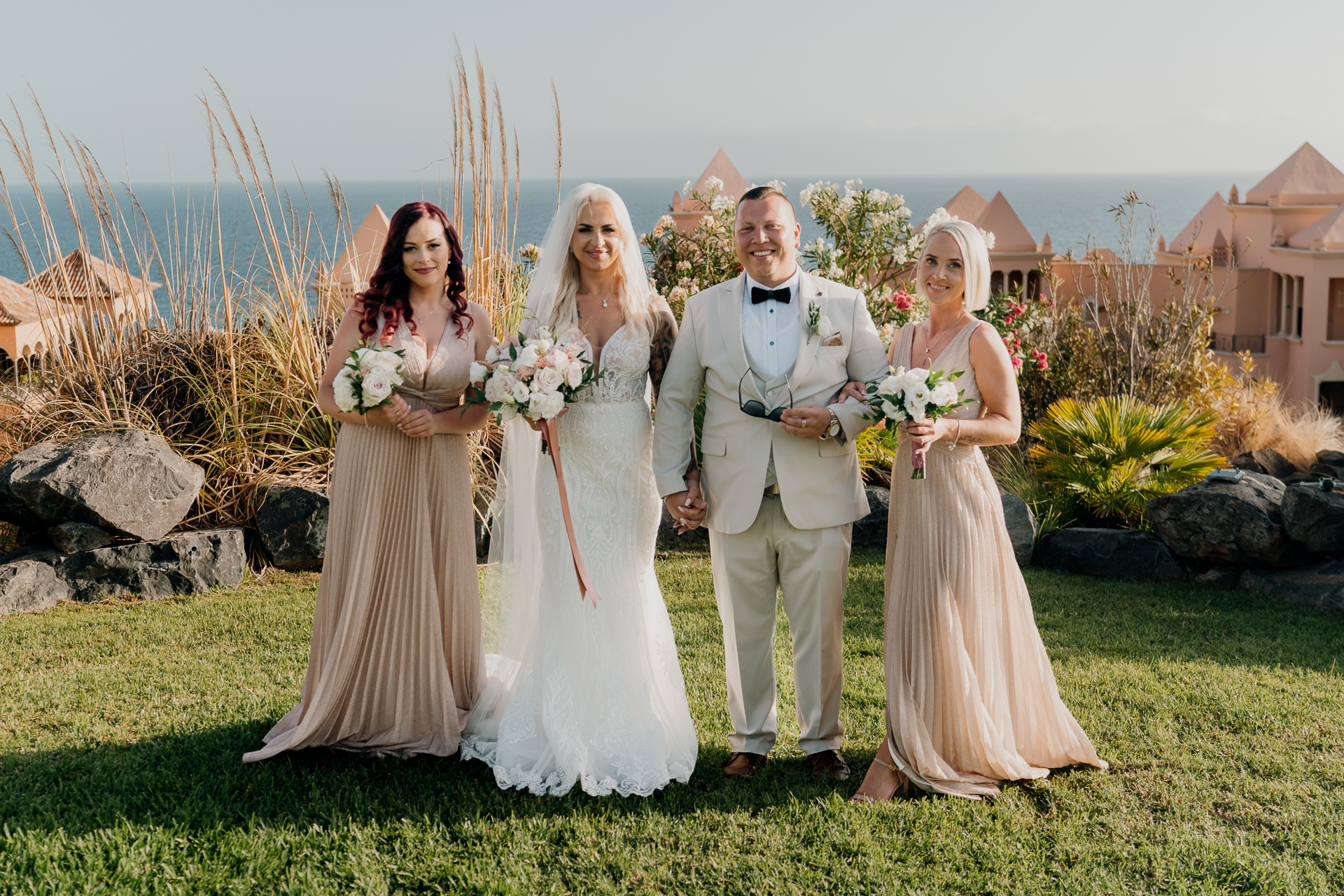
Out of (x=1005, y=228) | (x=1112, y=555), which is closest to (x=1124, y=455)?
(x=1112, y=555)

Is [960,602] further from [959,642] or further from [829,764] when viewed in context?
[829,764]

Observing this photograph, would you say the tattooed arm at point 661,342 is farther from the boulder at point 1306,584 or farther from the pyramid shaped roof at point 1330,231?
the pyramid shaped roof at point 1330,231

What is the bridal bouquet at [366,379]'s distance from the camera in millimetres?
3691

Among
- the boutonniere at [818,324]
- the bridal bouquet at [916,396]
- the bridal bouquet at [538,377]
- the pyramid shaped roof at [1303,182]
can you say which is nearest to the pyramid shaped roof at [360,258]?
the bridal bouquet at [538,377]

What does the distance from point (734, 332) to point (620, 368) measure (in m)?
0.48

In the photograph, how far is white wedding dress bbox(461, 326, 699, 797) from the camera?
3836mm

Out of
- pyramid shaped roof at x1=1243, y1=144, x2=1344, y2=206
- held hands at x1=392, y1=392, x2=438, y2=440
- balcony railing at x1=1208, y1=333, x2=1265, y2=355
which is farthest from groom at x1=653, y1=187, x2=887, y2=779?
balcony railing at x1=1208, y1=333, x2=1265, y2=355

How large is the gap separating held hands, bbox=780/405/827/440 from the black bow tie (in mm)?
476

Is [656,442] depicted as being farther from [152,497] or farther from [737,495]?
[152,497]

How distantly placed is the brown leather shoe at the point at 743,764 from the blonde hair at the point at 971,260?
6.58 feet

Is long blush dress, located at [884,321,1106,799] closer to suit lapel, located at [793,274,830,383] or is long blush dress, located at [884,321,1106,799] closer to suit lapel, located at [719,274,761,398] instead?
suit lapel, located at [793,274,830,383]

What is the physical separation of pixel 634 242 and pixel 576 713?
1.92 m

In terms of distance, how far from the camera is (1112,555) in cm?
707

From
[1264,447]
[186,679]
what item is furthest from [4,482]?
[1264,447]
